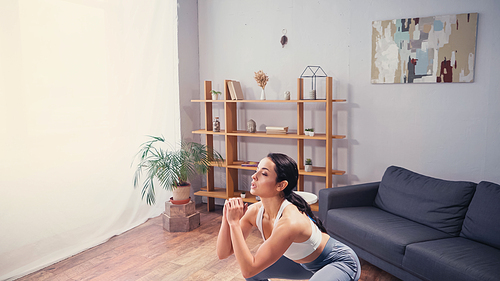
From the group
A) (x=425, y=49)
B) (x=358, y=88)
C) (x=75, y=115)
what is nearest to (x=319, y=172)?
(x=358, y=88)

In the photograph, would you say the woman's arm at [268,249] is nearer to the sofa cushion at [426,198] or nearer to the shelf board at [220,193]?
the sofa cushion at [426,198]

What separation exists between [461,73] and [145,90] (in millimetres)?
3192

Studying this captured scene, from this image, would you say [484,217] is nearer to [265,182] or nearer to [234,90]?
[265,182]

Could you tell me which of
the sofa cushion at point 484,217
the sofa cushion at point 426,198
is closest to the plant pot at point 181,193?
the sofa cushion at point 426,198

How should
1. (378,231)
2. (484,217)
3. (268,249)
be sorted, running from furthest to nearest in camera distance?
(378,231), (484,217), (268,249)

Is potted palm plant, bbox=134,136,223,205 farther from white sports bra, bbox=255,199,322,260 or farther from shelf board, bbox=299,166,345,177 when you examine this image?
white sports bra, bbox=255,199,322,260

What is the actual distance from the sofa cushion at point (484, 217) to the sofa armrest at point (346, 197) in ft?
2.81

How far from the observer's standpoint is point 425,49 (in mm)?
3514

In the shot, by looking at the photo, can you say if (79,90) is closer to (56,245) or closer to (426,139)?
(56,245)

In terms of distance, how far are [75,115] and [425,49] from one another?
130 inches

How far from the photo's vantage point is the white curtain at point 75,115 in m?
2.94

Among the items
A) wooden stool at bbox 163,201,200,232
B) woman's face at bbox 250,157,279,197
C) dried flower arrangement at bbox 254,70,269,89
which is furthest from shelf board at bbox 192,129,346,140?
woman's face at bbox 250,157,279,197

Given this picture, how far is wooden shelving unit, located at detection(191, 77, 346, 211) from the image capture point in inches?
147

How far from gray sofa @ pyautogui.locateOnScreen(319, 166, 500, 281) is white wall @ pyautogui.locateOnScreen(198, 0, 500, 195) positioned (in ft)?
1.71
